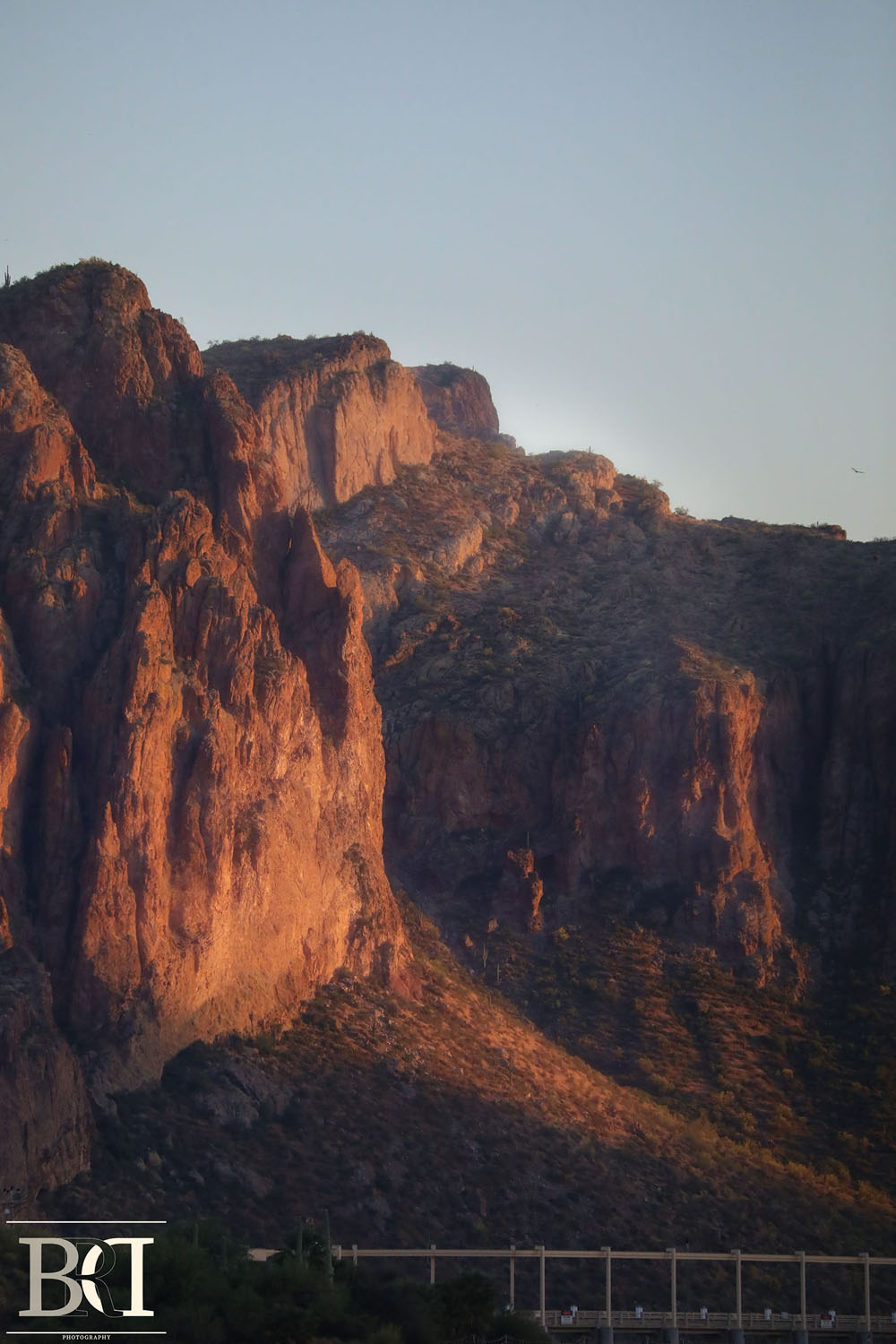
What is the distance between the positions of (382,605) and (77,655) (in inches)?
1429

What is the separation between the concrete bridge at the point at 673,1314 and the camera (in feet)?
261

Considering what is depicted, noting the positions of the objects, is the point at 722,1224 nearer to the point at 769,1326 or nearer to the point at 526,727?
the point at 769,1326

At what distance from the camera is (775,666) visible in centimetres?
11900

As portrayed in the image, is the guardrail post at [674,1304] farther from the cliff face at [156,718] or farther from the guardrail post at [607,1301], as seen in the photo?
the cliff face at [156,718]

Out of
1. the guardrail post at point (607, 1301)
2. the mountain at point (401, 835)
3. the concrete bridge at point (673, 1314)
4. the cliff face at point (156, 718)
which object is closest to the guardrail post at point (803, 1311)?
the concrete bridge at point (673, 1314)

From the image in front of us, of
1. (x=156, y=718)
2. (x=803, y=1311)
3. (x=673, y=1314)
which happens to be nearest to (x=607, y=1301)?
(x=673, y=1314)

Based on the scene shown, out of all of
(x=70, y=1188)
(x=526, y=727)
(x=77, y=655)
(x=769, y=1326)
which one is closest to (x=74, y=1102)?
(x=70, y=1188)

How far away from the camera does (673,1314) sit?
80.6m

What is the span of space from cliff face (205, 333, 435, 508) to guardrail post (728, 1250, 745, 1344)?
5437 cm

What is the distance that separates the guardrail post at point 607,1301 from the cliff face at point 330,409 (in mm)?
54128

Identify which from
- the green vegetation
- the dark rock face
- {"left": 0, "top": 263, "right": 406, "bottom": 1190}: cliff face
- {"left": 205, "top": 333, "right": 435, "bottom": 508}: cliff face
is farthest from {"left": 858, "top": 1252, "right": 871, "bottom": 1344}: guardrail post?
the dark rock face

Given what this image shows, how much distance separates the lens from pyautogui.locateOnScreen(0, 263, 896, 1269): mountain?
83.1 metres

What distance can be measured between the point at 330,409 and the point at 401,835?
2915 centimetres

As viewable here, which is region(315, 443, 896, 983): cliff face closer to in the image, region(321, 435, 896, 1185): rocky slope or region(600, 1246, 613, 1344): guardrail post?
region(321, 435, 896, 1185): rocky slope
